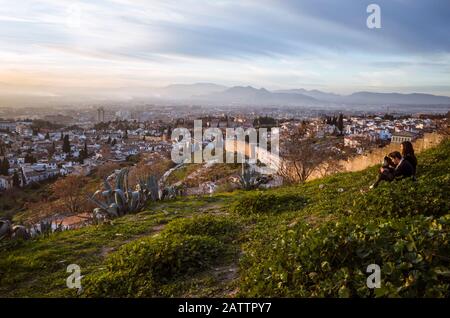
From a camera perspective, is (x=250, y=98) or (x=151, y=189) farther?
(x=250, y=98)

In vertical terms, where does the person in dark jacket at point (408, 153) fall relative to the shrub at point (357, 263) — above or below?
above

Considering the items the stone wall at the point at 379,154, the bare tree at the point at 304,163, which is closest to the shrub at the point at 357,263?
the stone wall at the point at 379,154

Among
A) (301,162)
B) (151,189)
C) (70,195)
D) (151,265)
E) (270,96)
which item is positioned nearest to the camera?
(151,265)

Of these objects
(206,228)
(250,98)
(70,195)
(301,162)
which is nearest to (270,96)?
(250,98)

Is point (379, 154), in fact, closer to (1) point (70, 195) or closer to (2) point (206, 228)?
(2) point (206, 228)

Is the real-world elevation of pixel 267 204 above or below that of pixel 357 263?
below

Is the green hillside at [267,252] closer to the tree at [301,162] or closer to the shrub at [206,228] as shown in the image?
the shrub at [206,228]
